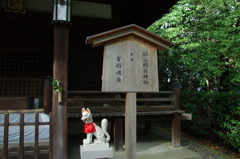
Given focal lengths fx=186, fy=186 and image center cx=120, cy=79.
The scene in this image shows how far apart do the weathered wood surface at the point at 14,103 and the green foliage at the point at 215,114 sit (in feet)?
22.2

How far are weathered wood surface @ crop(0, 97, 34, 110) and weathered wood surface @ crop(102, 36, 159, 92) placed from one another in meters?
3.45

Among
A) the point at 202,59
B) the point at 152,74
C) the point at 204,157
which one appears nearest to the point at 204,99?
the point at 202,59

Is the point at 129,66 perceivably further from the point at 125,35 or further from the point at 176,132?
the point at 176,132

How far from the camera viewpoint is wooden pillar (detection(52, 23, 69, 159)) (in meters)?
4.67

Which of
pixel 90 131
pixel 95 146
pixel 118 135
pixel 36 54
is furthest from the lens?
pixel 36 54

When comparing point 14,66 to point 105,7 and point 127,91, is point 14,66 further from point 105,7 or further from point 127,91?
point 127,91

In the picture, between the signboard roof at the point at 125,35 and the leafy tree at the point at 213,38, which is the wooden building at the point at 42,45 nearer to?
the leafy tree at the point at 213,38

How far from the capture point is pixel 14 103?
227 inches

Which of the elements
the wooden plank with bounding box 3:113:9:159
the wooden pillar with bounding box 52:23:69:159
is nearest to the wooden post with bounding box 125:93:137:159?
the wooden pillar with bounding box 52:23:69:159

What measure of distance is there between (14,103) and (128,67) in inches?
161

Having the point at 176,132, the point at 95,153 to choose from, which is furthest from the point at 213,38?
the point at 95,153

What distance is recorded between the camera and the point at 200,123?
8250 mm

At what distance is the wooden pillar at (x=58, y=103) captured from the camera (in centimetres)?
467

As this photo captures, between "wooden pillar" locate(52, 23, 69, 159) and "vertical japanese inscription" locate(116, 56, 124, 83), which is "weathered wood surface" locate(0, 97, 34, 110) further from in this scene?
"vertical japanese inscription" locate(116, 56, 124, 83)
